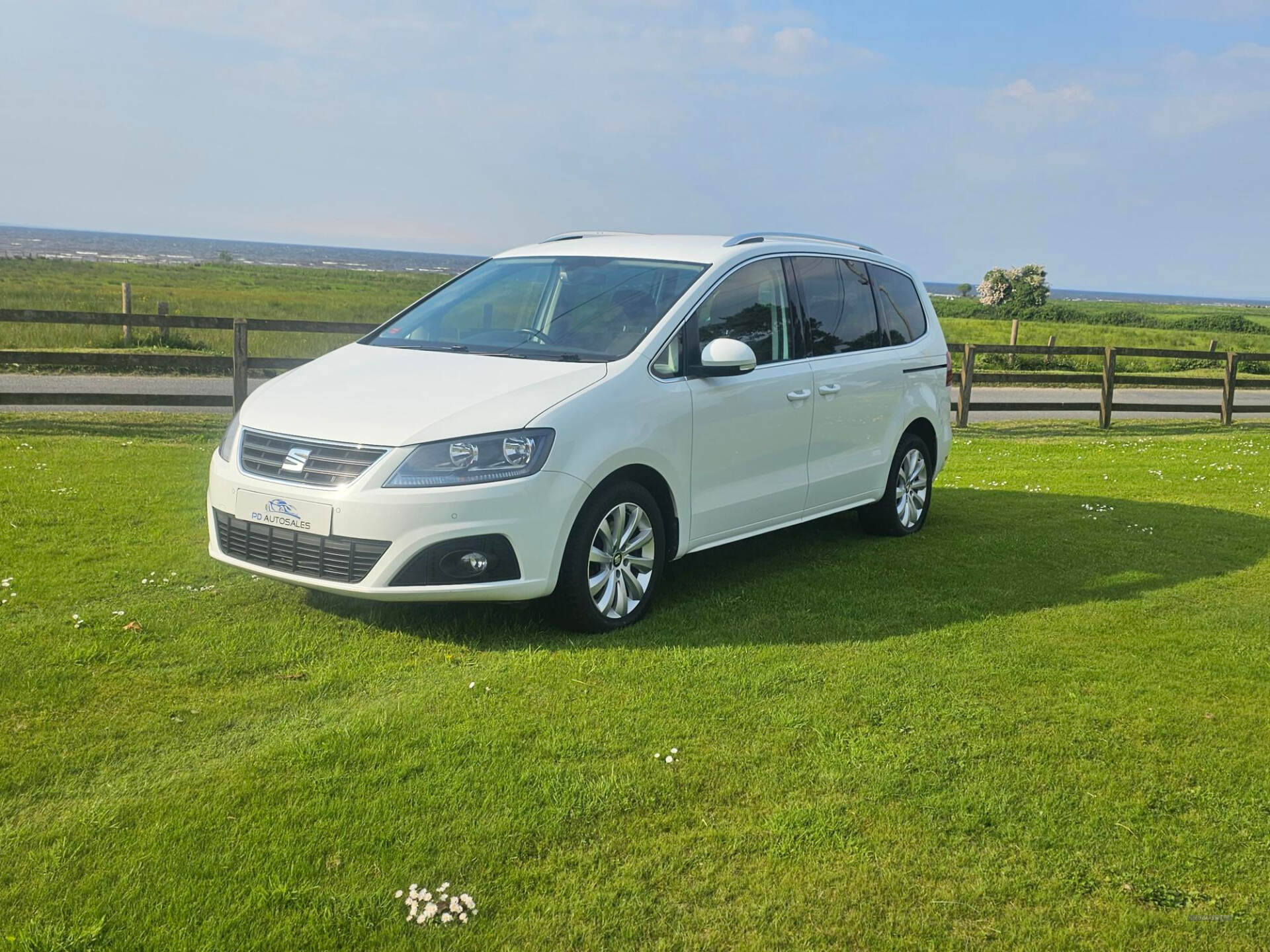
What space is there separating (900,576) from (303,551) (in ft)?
11.3

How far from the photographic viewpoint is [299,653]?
478 centimetres

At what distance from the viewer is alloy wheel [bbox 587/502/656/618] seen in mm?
5207

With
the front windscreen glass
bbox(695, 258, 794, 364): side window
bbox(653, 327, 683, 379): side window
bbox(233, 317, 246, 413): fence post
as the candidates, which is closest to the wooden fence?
bbox(233, 317, 246, 413): fence post

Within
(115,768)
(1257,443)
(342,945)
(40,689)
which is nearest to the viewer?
(342,945)

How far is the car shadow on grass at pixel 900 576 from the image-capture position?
5328mm

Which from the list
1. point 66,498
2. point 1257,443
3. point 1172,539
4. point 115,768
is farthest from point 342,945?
point 1257,443

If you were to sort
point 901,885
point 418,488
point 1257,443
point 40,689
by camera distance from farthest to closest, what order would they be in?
point 1257,443, point 418,488, point 40,689, point 901,885

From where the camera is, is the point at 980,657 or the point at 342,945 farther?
the point at 980,657

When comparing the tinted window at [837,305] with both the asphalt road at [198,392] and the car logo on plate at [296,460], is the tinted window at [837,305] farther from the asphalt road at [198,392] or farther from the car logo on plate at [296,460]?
the asphalt road at [198,392]

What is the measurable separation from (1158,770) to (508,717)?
2.34 metres

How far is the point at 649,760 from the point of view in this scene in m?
3.88

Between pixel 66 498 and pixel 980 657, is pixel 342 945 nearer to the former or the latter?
pixel 980 657

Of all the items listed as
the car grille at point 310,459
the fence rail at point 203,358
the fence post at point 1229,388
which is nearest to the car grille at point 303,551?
the car grille at point 310,459

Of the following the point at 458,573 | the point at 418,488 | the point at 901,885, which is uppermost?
the point at 418,488
